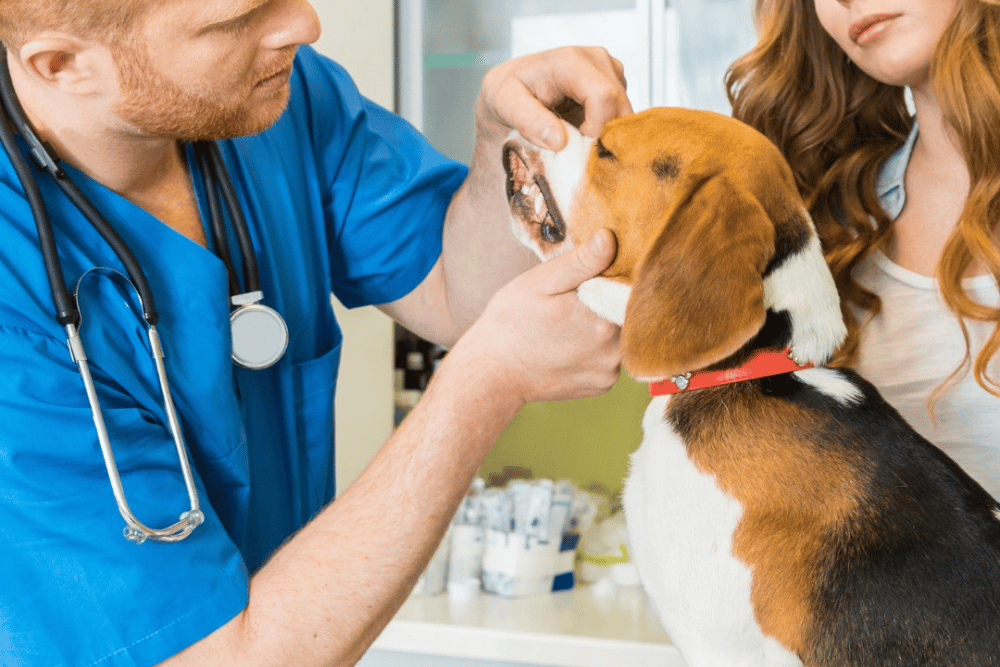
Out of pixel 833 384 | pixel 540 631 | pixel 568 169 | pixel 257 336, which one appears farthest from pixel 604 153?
pixel 540 631

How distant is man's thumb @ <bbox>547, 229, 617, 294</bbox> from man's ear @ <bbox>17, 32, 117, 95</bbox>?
0.57 meters

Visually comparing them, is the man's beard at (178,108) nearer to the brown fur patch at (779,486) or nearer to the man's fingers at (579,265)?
the man's fingers at (579,265)

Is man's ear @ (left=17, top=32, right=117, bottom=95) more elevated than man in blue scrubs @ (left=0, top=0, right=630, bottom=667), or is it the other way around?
man's ear @ (left=17, top=32, right=117, bottom=95)

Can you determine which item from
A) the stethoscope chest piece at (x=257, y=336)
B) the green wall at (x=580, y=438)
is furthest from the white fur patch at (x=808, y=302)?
the green wall at (x=580, y=438)

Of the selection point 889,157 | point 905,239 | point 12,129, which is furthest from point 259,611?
point 889,157

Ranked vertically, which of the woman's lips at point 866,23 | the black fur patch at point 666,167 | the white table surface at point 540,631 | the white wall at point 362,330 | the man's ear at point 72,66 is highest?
the woman's lips at point 866,23

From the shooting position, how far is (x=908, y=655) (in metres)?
1.01

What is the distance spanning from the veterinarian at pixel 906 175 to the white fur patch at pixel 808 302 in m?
0.28

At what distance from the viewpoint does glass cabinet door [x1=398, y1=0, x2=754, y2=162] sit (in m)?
2.42

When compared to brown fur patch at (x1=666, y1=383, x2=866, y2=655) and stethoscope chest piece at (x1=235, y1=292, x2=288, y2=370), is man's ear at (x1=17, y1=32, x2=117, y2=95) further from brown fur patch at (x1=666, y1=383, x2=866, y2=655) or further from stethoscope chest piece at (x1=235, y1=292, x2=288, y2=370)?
brown fur patch at (x1=666, y1=383, x2=866, y2=655)

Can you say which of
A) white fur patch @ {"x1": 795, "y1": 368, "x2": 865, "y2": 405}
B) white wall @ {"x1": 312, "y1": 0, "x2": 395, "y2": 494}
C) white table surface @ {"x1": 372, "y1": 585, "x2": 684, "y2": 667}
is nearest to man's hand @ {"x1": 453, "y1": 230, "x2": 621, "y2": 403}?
white fur patch @ {"x1": 795, "y1": 368, "x2": 865, "y2": 405}

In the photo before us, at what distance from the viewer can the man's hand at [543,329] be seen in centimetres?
113

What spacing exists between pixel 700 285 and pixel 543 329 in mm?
211

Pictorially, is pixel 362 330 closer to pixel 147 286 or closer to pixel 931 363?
pixel 147 286
